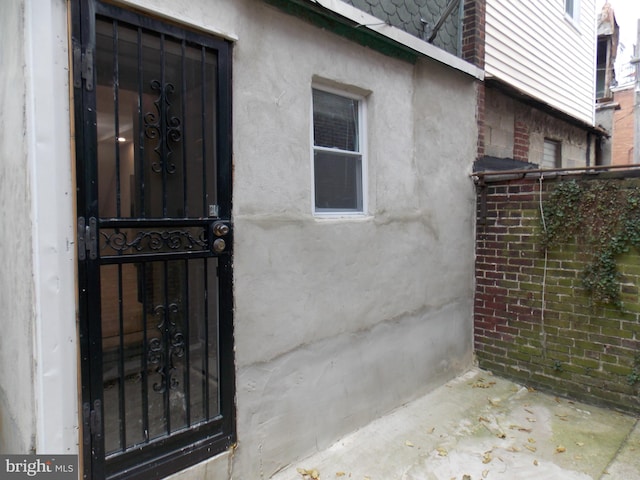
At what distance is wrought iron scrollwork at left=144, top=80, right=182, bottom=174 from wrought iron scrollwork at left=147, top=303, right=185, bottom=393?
846 millimetres

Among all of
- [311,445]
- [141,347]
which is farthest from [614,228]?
[141,347]

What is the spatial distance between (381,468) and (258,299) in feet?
5.17

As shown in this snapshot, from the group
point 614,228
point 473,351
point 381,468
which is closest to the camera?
point 381,468

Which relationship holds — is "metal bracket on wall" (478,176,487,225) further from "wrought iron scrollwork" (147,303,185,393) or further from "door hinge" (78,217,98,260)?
"door hinge" (78,217,98,260)

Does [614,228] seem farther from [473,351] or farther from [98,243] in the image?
[98,243]

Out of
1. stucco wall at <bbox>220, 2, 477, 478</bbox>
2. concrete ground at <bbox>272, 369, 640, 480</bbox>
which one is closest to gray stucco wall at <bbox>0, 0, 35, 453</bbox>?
stucco wall at <bbox>220, 2, 477, 478</bbox>

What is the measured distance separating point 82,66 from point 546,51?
6.84m

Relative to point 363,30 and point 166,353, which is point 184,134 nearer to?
point 166,353

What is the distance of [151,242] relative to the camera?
2.34 m

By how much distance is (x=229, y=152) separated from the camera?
2.63m

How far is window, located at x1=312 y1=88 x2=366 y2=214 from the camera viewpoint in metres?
Result: 3.35

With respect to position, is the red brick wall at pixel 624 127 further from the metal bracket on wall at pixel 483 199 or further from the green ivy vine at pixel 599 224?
the green ivy vine at pixel 599 224

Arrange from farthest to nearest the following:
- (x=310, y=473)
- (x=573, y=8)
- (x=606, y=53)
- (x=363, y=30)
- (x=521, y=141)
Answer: (x=606, y=53), (x=573, y=8), (x=521, y=141), (x=363, y=30), (x=310, y=473)

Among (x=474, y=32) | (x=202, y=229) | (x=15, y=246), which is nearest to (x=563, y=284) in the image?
(x=474, y=32)
